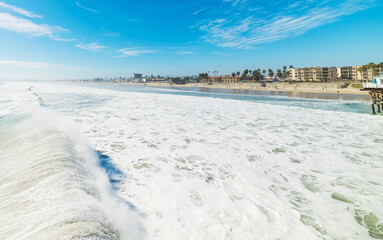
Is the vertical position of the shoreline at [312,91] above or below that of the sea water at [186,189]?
above

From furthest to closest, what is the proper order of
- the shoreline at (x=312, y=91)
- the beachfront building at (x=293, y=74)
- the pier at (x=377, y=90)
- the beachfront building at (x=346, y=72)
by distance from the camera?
the beachfront building at (x=293, y=74)
the beachfront building at (x=346, y=72)
the shoreline at (x=312, y=91)
the pier at (x=377, y=90)

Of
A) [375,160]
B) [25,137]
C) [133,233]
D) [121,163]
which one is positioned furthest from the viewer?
[25,137]

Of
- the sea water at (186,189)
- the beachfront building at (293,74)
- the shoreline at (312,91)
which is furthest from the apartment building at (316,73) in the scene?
the sea water at (186,189)

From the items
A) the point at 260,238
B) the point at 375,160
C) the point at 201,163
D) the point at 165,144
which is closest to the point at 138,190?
the point at 201,163

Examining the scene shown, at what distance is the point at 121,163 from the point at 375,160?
863cm

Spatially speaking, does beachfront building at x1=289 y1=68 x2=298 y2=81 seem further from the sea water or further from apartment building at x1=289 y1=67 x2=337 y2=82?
the sea water

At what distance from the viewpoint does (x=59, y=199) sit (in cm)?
339

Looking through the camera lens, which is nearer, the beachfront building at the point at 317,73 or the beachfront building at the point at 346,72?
the beachfront building at the point at 346,72

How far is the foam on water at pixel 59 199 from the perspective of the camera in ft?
9.10

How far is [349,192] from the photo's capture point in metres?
4.62

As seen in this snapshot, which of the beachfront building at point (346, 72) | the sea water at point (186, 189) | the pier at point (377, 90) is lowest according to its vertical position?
the sea water at point (186, 189)

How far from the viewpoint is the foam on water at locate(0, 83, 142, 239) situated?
2773 millimetres

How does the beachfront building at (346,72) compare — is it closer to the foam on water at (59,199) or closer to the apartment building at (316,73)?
the apartment building at (316,73)

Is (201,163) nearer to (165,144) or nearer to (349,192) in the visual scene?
(165,144)
